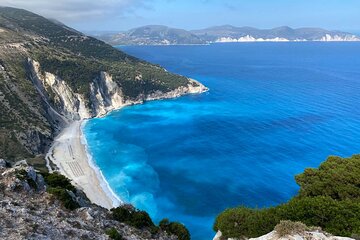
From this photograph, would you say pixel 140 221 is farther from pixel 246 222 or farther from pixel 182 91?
pixel 182 91

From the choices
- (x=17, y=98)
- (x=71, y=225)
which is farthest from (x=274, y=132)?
(x=71, y=225)

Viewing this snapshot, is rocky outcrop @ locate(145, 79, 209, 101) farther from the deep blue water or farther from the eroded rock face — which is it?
the eroded rock face

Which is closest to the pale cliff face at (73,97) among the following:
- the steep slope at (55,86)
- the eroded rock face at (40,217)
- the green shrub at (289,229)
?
the steep slope at (55,86)

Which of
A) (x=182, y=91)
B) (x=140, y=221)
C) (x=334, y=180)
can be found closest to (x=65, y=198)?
(x=140, y=221)

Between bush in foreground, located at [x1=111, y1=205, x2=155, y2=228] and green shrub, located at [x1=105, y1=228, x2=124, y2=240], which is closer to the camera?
green shrub, located at [x1=105, y1=228, x2=124, y2=240]

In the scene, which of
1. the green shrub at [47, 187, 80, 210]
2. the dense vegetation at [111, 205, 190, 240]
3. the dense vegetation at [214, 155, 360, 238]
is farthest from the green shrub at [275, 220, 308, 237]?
the green shrub at [47, 187, 80, 210]

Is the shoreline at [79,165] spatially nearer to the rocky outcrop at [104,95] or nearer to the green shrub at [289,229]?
the rocky outcrop at [104,95]
